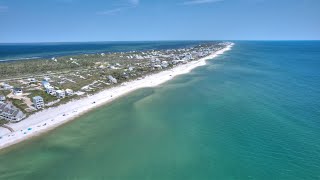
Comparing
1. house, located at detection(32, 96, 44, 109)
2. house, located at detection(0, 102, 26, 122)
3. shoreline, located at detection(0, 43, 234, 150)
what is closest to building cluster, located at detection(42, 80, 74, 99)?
shoreline, located at detection(0, 43, 234, 150)

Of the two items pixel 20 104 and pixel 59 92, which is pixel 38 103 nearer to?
pixel 20 104

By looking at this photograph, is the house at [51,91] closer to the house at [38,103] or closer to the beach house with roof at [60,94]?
the beach house with roof at [60,94]

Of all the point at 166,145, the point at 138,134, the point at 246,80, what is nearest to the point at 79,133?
the point at 138,134

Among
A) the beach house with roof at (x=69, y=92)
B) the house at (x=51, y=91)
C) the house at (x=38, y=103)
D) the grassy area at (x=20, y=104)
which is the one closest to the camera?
the grassy area at (x=20, y=104)

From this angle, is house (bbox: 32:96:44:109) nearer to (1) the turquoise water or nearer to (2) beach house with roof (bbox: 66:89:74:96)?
(2) beach house with roof (bbox: 66:89:74:96)

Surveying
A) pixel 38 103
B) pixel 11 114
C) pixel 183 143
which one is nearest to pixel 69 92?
pixel 38 103

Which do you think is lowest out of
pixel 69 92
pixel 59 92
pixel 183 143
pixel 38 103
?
pixel 183 143

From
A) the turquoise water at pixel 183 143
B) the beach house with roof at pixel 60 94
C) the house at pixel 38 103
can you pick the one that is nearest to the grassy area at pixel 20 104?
the house at pixel 38 103

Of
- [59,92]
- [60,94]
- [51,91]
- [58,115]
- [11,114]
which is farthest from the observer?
[51,91]
